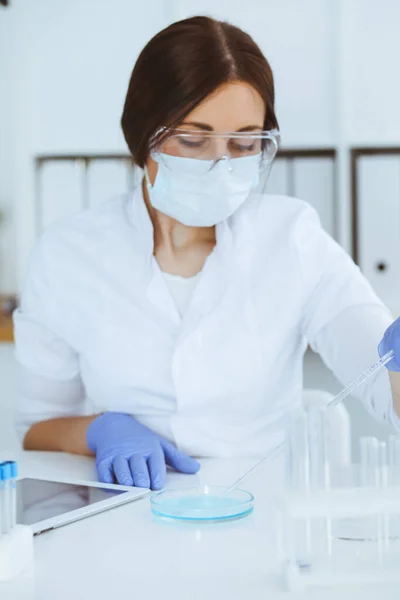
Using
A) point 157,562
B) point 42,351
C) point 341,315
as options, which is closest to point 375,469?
point 157,562

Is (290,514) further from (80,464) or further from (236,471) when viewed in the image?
(80,464)

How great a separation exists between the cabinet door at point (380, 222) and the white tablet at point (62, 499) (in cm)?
263

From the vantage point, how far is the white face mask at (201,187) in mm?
1680

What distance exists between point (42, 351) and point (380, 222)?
2311mm

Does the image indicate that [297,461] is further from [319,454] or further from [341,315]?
[341,315]

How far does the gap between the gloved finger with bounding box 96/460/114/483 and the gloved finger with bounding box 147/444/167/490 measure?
6 centimetres

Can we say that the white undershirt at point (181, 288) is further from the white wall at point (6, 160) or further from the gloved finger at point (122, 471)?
the white wall at point (6, 160)

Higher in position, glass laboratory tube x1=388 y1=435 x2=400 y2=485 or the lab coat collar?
the lab coat collar

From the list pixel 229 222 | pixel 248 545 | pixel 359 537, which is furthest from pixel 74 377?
pixel 359 537

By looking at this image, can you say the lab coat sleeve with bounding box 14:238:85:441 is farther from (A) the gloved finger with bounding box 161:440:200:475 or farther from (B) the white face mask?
(A) the gloved finger with bounding box 161:440:200:475

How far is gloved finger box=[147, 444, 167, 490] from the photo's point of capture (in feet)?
4.53

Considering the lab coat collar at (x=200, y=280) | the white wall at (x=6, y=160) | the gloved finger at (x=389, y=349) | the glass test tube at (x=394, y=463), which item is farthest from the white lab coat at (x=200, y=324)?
the white wall at (x=6, y=160)

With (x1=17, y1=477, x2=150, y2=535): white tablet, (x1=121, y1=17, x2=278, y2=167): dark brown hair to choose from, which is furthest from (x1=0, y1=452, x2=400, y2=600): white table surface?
(x1=121, y1=17, x2=278, y2=167): dark brown hair

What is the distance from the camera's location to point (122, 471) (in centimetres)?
140
